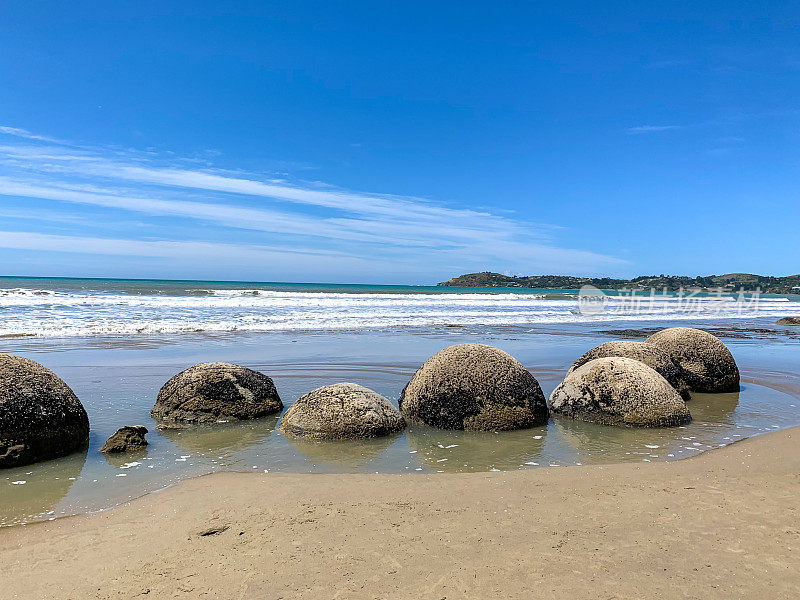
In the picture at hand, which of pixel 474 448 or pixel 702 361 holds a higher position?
pixel 702 361

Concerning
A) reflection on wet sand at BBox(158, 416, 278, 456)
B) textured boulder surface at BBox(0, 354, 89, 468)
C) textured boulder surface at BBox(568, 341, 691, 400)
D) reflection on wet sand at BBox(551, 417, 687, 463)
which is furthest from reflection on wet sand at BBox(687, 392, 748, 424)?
textured boulder surface at BBox(0, 354, 89, 468)

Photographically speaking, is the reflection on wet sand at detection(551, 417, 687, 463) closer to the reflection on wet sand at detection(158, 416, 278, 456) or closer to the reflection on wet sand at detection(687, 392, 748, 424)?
the reflection on wet sand at detection(687, 392, 748, 424)

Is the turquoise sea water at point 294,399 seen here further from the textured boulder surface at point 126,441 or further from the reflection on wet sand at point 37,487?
the textured boulder surface at point 126,441

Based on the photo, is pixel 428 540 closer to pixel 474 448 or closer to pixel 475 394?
pixel 474 448

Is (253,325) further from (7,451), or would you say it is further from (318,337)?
(7,451)

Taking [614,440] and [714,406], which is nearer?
[614,440]

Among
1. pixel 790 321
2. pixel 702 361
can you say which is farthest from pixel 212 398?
pixel 790 321

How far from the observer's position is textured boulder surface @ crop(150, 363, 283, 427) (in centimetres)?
747

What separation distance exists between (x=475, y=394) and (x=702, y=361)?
220 inches

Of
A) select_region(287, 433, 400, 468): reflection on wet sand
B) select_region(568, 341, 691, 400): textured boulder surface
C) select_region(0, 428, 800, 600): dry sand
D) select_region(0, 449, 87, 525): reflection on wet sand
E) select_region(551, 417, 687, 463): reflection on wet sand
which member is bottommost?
select_region(0, 449, 87, 525): reflection on wet sand

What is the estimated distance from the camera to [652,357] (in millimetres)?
9656

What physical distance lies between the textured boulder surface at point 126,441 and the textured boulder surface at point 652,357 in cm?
665

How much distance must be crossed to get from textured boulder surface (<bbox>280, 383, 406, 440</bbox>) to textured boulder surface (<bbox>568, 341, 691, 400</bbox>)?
4.07 meters

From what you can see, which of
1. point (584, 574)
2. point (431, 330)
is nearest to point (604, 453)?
point (584, 574)
